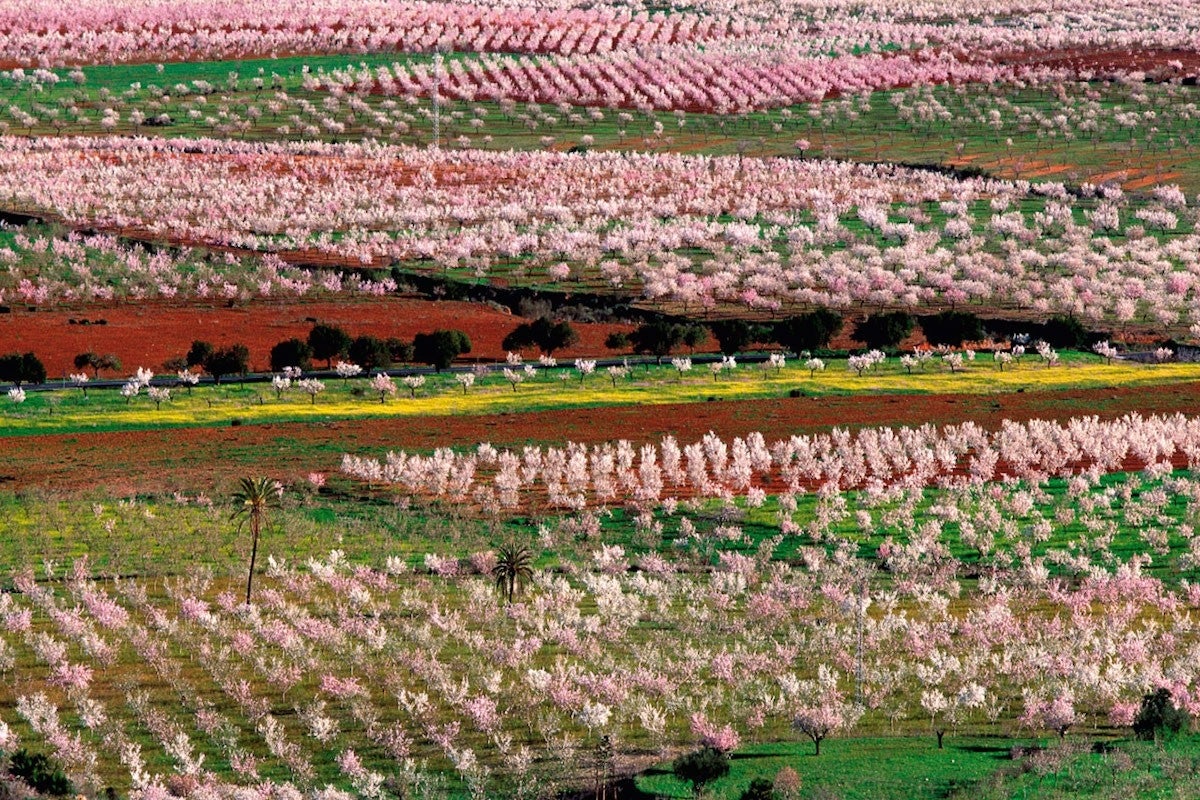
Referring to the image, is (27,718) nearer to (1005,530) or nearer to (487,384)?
(1005,530)

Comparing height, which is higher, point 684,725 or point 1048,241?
point 1048,241

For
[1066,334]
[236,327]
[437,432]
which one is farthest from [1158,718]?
[236,327]

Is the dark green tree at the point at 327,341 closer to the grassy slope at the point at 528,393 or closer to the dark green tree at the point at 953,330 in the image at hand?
the grassy slope at the point at 528,393

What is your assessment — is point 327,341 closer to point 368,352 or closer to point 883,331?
point 368,352

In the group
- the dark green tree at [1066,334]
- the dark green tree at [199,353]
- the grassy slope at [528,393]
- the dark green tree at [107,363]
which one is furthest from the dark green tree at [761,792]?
the dark green tree at [1066,334]

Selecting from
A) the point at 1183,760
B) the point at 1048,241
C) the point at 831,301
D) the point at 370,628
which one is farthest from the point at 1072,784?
the point at 1048,241

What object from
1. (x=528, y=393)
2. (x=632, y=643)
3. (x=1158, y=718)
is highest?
(x=528, y=393)
